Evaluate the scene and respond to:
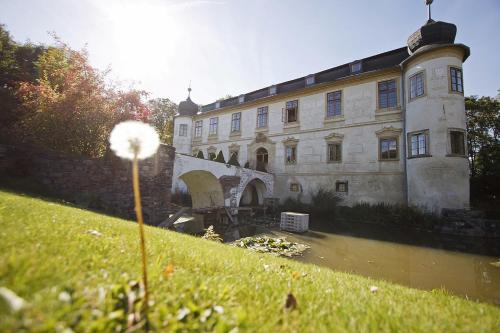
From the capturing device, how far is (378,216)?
15859 mm

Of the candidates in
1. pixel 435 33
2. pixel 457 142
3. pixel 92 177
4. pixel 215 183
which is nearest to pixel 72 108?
pixel 92 177

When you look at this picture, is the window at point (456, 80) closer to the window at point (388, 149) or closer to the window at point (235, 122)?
the window at point (388, 149)

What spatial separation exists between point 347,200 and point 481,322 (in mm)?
17407

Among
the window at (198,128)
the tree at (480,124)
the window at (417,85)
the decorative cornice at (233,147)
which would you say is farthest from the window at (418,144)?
the window at (198,128)

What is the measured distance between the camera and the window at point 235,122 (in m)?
26.2

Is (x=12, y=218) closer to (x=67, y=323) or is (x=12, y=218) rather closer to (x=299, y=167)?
(x=67, y=323)

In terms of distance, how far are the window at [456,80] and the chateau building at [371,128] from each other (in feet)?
0.22

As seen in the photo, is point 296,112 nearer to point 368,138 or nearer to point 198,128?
point 368,138

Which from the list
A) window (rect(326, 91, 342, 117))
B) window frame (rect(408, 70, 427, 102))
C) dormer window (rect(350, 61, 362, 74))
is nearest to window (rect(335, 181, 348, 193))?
window (rect(326, 91, 342, 117))

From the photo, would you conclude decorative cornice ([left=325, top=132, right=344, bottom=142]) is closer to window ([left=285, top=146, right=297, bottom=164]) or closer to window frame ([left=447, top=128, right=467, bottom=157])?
window ([left=285, top=146, right=297, bottom=164])

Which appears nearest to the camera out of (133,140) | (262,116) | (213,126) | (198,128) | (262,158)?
(133,140)

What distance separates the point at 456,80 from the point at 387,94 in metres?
4.03

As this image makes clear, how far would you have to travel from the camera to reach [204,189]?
54.3 feet

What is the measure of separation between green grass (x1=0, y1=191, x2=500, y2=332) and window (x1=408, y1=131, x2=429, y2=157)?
1569cm
